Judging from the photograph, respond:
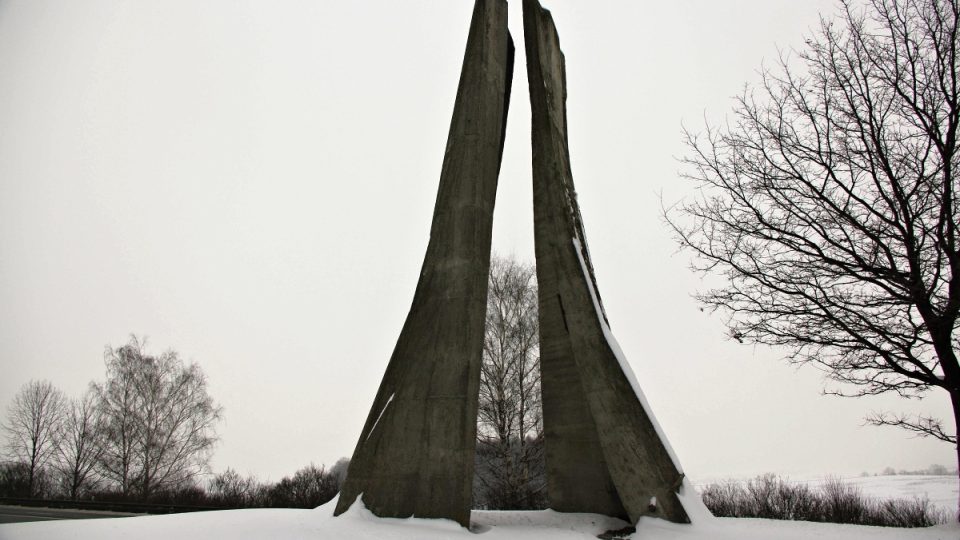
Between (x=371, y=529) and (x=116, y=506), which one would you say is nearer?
(x=371, y=529)

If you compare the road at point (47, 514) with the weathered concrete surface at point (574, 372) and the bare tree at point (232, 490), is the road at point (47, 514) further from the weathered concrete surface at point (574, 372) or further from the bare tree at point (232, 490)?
the weathered concrete surface at point (574, 372)

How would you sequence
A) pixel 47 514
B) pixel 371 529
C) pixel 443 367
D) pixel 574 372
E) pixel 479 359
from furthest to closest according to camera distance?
1. pixel 47 514
2. pixel 574 372
3. pixel 479 359
4. pixel 443 367
5. pixel 371 529

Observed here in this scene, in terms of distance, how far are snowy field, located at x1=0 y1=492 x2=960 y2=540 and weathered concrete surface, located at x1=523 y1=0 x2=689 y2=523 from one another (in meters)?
0.45

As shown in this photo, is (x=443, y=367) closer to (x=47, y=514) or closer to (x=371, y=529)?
(x=371, y=529)

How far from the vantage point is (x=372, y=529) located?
459 cm

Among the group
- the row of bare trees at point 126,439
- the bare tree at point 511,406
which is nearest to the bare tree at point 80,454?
the row of bare trees at point 126,439

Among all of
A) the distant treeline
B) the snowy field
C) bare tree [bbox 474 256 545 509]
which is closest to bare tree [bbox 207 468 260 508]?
the distant treeline

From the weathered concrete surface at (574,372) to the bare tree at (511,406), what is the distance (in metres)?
6.72

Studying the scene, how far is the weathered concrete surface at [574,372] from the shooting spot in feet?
17.9

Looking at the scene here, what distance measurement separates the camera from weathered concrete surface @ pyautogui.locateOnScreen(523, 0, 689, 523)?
5461 millimetres

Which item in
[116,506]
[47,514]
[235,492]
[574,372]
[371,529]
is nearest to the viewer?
[371,529]

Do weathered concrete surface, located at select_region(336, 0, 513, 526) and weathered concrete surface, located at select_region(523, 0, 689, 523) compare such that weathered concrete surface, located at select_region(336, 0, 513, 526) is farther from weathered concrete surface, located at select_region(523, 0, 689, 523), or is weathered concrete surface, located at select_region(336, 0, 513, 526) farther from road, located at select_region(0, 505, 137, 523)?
road, located at select_region(0, 505, 137, 523)

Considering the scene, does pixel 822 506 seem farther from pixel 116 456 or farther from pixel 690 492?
pixel 116 456

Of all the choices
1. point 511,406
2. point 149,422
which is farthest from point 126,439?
point 511,406
